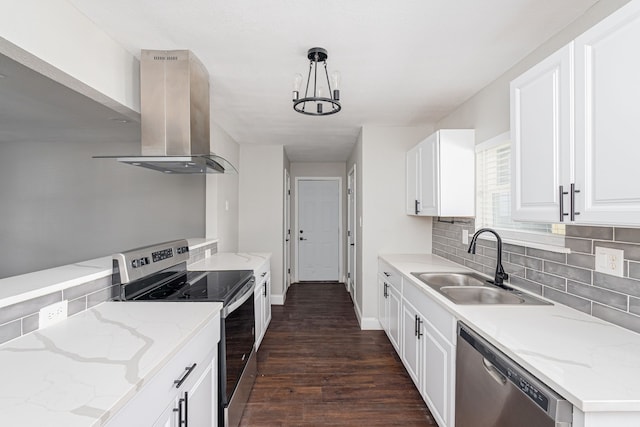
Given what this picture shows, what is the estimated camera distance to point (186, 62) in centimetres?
198

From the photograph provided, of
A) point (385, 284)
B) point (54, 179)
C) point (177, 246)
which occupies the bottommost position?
point (385, 284)

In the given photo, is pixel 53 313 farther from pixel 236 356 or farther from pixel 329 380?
pixel 329 380

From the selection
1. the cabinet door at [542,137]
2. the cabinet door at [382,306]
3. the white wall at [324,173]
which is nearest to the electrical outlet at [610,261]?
the cabinet door at [542,137]

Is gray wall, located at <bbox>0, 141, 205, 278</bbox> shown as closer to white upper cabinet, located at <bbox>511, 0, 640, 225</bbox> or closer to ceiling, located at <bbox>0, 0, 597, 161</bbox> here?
ceiling, located at <bbox>0, 0, 597, 161</bbox>

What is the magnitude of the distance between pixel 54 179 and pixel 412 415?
16.1 feet

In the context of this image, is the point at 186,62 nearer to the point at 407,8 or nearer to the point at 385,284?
the point at 407,8

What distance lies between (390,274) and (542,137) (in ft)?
6.44

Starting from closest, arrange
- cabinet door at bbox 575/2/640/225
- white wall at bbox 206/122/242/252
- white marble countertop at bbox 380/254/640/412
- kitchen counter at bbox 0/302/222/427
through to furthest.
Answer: kitchen counter at bbox 0/302/222/427 → white marble countertop at bbox 380/254/640/412 → cabinet door at bbox 575/2/640/225 → white wall at bbox 206/122/242/252

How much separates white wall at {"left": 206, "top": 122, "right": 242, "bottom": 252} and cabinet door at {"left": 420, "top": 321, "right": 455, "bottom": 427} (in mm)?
2442

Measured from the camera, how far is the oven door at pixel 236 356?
69.0 inches

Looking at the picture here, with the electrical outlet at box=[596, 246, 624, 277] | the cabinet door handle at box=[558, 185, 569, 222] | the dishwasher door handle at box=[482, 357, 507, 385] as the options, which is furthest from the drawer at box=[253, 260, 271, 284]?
the electrical outlet at box=[596, 246, 624, 277]

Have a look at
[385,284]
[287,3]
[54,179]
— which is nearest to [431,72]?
[287,3]

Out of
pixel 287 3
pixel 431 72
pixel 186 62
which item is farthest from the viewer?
pixel 431 72

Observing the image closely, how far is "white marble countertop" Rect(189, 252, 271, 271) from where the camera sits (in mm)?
2730
